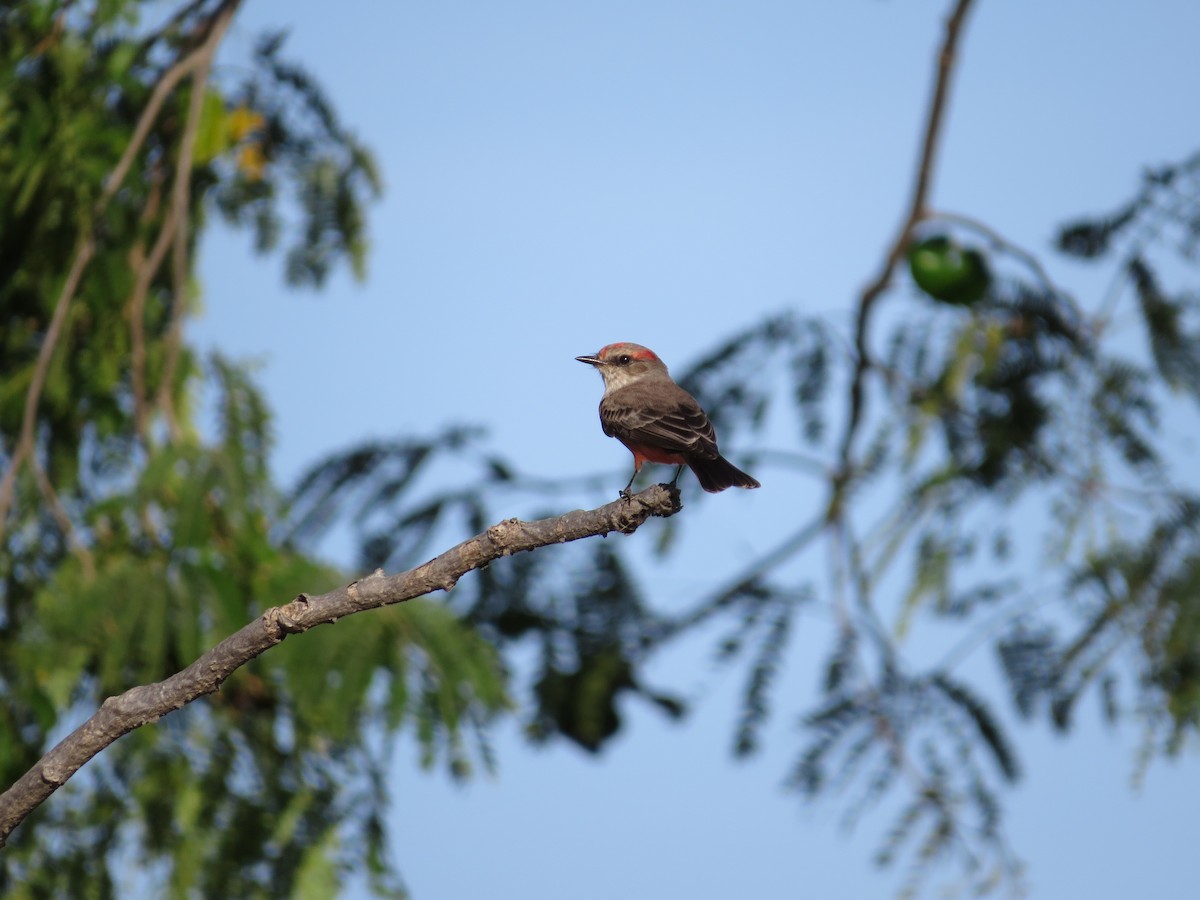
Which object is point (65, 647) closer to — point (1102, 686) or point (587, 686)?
point (587, 686)

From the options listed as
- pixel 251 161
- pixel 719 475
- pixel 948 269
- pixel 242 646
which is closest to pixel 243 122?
pixel 251 161

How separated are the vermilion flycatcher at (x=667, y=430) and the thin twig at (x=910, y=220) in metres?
2.49

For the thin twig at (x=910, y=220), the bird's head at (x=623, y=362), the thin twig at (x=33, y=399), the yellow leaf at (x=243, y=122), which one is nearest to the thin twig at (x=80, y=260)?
the thin twig at (x=33, y=399)

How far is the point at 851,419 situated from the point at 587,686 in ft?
5.81

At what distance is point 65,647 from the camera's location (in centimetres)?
458

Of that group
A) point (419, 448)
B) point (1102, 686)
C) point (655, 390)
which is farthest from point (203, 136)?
point (1102, 686)

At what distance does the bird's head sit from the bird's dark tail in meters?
0.97

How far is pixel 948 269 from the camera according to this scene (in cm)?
571

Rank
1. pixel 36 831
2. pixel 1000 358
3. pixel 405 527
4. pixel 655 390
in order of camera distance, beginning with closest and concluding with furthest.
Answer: pixel 655 390, pixel 36 831, pixel 1000 358, pixel 405 527

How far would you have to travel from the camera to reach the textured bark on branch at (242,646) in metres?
2.14

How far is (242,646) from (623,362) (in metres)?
2.21

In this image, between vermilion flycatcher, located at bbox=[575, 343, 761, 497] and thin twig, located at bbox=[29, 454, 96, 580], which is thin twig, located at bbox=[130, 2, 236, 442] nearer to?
thin twig, located at bbox=[29, 454, 96, 580]

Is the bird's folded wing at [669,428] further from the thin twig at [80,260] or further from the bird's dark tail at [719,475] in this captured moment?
the thin twig at [80,260]

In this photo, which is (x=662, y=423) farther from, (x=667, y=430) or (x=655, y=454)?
(x=655, y=454)
